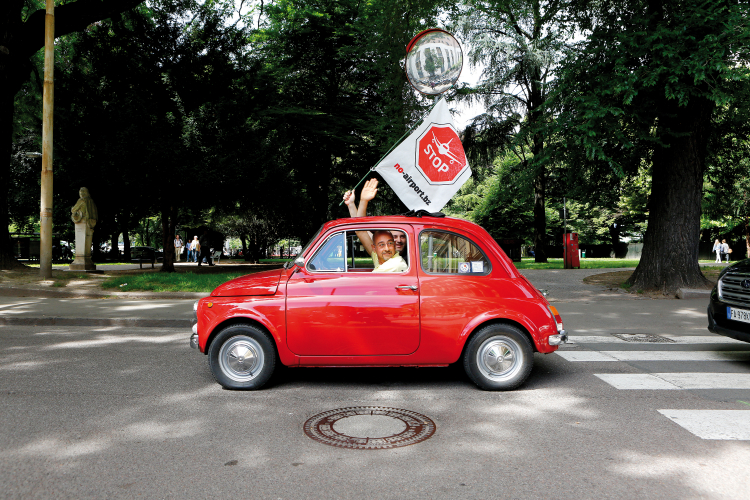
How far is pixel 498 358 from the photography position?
5039mm

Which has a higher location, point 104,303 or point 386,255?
point 386,255

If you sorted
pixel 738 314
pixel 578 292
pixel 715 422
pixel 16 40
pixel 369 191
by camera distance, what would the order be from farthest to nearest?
pixel 16 40 → pixel 578 292 → pixel 369 191 → pixel 738 314 → pixel 715 422

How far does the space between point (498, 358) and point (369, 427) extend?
1.63m

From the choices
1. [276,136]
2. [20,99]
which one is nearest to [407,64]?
[276,136]

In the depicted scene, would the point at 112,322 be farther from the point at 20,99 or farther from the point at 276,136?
the point at 20,99

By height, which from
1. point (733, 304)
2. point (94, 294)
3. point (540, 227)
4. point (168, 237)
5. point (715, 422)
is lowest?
point (715, 422)

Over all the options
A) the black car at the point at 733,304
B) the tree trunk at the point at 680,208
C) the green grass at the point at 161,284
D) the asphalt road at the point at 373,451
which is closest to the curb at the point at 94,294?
the green grass at the point at 161,284

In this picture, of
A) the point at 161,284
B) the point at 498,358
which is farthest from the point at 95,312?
the point at 498,358

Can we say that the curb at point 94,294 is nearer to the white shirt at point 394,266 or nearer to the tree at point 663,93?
the white shirt at point 394,266

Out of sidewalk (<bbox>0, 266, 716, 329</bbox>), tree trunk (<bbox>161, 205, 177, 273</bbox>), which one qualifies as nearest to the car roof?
sidewalk (<bbox>0, 266, 716, 329</bbox>)

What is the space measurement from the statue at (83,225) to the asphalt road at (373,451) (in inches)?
539

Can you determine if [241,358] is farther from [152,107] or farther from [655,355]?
[152,107]

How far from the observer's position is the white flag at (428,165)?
7.03 meters

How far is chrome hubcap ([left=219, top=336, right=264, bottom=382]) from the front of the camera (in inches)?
198
